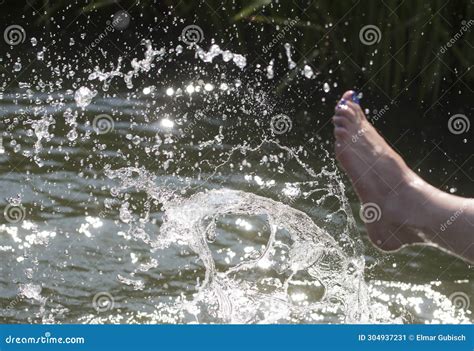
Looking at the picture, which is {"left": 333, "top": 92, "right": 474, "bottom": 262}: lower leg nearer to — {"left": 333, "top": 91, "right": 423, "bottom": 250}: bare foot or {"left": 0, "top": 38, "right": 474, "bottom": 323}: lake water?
{"left": 333, "top": 91, "right": 423, "bottom": 250}: bare foot

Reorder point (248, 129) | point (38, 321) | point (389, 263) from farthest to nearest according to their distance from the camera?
1. point (248, 129)
2. point (389, 263)
3. point (38, 321)

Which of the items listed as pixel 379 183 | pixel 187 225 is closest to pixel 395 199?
pixel 379 183

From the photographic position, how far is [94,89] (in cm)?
580

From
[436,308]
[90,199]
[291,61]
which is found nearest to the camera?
[436,308]

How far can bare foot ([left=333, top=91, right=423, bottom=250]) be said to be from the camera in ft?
9.68

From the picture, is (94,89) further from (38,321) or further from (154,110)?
(38,321)

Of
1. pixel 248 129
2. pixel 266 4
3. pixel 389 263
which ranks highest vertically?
pixel 266 4

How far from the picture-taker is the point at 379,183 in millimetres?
3031

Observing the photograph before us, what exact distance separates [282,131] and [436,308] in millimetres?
2211

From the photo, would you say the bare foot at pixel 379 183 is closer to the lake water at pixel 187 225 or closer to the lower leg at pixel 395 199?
the lower leg at pixel 395 199

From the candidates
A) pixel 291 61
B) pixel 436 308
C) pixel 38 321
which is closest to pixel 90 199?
pixel 38 321

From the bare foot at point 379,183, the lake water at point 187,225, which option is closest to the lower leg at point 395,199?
the bare foot at point 379,183

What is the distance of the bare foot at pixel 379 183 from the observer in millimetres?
2950

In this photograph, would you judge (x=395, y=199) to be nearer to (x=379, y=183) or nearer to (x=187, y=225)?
(x=379, y=183)
